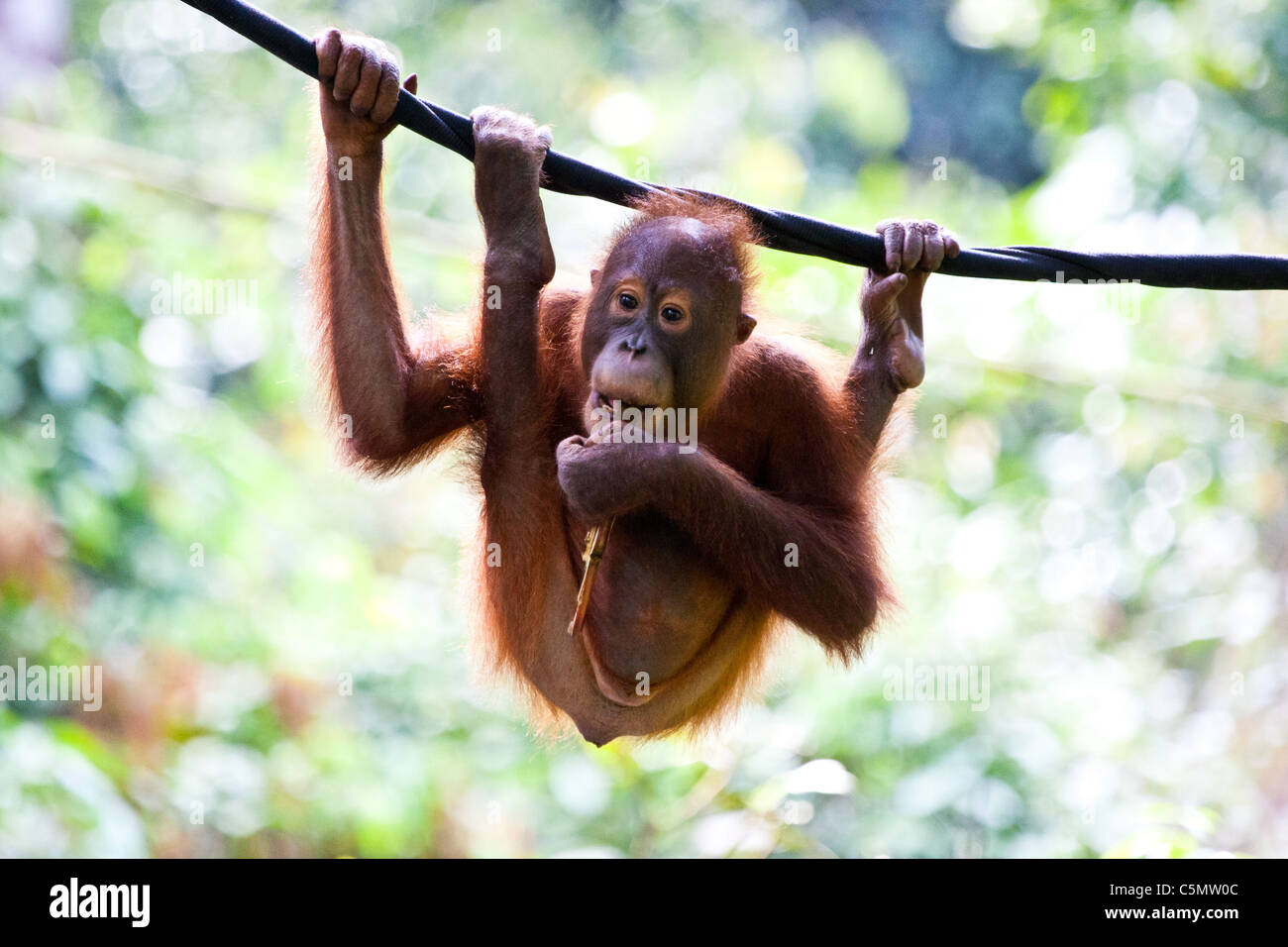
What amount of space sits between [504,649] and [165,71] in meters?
7.18

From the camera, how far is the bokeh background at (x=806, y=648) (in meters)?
4.92

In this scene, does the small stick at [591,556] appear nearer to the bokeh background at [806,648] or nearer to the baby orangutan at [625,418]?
the baby orangutan at [625,418]

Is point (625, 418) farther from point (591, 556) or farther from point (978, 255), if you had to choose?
point (978, 255)

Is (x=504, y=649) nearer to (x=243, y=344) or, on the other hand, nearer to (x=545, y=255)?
(x=545, y=255)

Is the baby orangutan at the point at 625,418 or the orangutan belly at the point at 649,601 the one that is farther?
the orangutan belly at the point at 649,601

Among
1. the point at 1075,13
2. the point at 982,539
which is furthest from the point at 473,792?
the point at 1075,13

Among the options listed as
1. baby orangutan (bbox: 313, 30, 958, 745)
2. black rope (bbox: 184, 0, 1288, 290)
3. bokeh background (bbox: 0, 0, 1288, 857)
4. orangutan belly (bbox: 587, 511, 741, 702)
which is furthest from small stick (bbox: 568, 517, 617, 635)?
bokeh background (bbox: 0, 0, 1288, 857)

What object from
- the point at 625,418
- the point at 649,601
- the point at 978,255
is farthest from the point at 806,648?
the point at 978,255

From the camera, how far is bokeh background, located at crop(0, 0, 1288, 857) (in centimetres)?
492

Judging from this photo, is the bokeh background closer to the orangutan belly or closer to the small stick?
the orangutan belly

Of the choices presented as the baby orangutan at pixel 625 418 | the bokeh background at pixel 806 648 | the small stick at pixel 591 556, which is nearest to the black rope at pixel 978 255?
the baby orangutan at pixel 625 418

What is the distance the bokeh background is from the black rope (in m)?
1.77

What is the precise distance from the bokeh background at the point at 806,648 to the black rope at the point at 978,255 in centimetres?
177

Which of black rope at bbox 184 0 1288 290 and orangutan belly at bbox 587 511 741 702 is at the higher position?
black rope at bbox 184 0 1288 290
